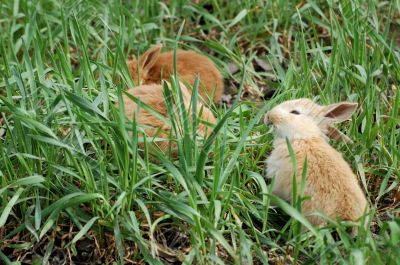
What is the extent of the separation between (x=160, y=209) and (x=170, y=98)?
613 mm

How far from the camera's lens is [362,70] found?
582 centimetres

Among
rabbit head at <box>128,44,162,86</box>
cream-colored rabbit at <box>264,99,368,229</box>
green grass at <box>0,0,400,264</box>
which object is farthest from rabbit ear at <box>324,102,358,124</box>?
rabbit head at <box>128,44,162,86</box>

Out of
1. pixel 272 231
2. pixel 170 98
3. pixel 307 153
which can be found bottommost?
pixel 272 231

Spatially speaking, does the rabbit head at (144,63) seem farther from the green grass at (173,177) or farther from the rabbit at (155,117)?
the rabbit at (155,117)

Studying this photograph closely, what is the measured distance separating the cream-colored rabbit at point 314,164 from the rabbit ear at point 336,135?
0.16 feet

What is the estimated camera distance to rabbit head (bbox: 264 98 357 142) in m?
→ 5.28

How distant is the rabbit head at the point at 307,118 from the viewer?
5279 millimetres

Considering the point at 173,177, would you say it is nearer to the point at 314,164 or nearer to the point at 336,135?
the point at 314,164

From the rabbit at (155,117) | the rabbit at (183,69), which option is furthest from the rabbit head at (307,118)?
the rabbit at (183,69)

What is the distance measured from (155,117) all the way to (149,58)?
3.88ft

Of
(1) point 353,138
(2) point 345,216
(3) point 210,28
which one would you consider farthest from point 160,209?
(3) point 210,28

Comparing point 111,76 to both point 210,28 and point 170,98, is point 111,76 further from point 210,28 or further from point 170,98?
point 210,28

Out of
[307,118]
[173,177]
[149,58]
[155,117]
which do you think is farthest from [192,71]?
[173,177]

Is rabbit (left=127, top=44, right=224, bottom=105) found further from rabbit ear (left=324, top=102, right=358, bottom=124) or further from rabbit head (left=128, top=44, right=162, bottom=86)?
rabbit ear (left=324, top=102, right=358, bottom=124)
